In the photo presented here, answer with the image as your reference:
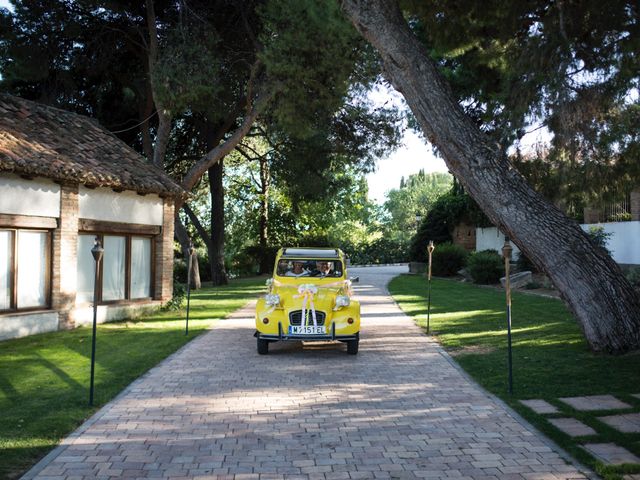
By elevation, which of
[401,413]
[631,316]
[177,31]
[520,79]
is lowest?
[401,413]

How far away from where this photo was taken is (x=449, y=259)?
31844 millimetres

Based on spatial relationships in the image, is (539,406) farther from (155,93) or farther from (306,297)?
(155,93)

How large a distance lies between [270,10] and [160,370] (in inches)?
488

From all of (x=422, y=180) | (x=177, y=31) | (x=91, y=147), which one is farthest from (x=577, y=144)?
(x=422, y=180)

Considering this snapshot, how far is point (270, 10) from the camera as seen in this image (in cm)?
1806

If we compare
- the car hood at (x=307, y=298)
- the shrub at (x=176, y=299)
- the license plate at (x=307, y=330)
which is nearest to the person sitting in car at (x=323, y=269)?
the car hood at (x=307, y=298)

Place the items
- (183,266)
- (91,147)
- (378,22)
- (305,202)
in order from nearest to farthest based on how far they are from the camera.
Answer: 1. (378,22)
2. (91,147)
3. (305,202)
4. (183,266)

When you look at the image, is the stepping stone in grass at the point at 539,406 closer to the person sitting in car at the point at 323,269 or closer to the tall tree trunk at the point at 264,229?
the person sitting in car at the point at 323,269

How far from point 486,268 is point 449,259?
6.01 meters

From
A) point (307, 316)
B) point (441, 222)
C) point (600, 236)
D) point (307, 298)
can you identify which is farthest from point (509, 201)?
point (441, 222)

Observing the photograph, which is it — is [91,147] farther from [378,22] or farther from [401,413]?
[401,413]

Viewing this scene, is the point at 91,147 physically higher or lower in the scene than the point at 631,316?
higher

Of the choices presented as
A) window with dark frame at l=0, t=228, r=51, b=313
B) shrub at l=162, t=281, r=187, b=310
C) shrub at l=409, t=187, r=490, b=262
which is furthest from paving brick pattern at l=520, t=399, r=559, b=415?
shrub at l=409, t=187, r=490, b=262

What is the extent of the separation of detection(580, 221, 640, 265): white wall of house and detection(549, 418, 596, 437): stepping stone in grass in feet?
54.9
